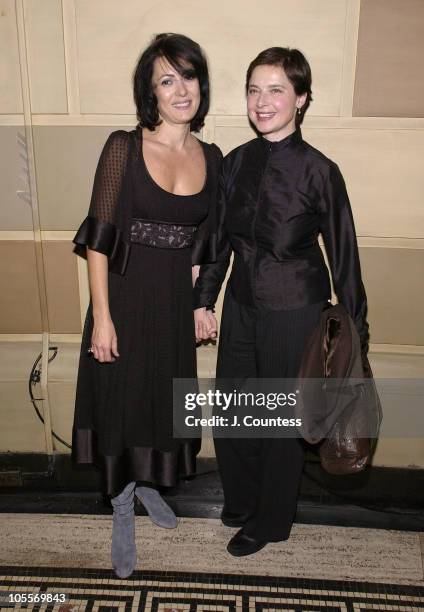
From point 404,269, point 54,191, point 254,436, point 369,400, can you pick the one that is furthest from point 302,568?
point 54,191

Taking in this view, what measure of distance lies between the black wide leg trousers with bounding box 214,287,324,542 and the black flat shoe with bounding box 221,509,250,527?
0.02 meters

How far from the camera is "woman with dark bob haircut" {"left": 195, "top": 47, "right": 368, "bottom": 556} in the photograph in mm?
1971

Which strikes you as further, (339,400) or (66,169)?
(66,169)

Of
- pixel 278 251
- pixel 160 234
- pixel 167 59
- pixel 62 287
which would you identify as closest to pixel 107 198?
pixel 160 234

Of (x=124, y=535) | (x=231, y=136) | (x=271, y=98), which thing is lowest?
(x=124, y=535)

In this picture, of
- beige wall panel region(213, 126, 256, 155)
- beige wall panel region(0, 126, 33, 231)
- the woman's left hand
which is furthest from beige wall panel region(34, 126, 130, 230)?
the woman's left hand

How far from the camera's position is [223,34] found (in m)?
2.27

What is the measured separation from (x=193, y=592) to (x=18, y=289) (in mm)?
1446

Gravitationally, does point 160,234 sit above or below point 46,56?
→ below

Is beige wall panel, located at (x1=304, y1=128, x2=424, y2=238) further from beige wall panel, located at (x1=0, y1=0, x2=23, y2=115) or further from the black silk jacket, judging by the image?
beige wall panel, located at (x1=0, y1=0, x2=23, y2=115)

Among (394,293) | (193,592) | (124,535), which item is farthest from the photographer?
(394,293)

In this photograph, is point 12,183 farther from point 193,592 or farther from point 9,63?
point 193,592

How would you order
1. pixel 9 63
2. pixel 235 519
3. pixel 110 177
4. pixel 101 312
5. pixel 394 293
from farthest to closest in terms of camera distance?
1. pixel 394 293
2. pixel 235 519
3. pixel 9 63
4. pixel 101 312
5. pixel 110 177

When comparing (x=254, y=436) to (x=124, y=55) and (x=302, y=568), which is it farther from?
(x=124, y=55)
